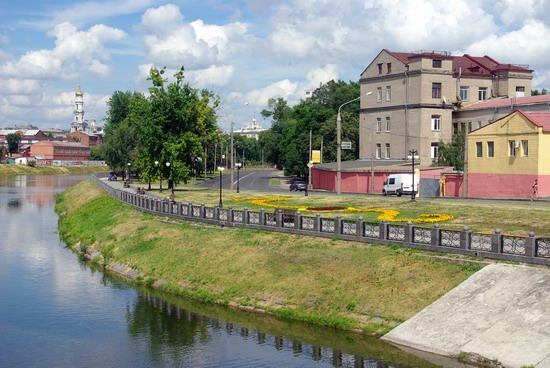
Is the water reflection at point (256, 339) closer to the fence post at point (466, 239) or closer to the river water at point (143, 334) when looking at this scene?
the river water at point (143, 334)

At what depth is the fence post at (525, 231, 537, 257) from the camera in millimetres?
27328

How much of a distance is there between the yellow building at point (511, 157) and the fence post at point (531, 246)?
30.4 metres

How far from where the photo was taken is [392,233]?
3384cm

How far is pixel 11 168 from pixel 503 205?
178091mm

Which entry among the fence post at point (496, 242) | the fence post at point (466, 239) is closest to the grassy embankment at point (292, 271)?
the fence post at point (466, 239)

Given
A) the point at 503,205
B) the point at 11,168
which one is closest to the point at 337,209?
the point at 503,205

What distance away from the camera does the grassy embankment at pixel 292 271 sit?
28906 mm

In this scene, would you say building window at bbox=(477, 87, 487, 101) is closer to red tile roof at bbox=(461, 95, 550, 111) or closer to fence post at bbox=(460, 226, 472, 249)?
red tile roof at bbox=(461, 95, 550, 111)

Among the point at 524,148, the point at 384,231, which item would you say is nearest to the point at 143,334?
the point at 384,231

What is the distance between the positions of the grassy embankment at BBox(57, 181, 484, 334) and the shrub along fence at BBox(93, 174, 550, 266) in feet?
1.84

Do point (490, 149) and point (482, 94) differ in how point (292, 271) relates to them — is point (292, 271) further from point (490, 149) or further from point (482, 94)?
point (482, 94)

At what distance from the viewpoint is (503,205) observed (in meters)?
44.8

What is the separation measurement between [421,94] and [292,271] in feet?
165

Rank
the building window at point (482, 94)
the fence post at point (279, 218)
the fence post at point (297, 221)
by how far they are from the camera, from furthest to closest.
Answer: the building window at point (482, 94)
the fence post at point (279, 218)
the fence post at point (297, 221)
